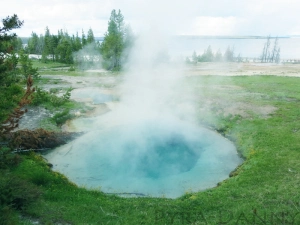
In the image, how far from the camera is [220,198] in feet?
42.1

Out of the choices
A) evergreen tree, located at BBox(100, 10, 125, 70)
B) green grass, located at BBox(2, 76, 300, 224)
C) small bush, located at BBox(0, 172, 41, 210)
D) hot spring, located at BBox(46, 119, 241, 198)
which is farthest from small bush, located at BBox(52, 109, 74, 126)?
evergreen tree, located at BBox(100, 10, 125, 70)

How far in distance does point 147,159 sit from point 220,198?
6208 millimetres

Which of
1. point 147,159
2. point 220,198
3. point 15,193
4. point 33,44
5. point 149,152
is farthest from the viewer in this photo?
point 33,44

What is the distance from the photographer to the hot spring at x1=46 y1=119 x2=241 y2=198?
15555 mm

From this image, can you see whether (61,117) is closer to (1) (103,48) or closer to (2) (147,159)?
(2) (147,159)

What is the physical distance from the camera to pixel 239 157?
744 inches

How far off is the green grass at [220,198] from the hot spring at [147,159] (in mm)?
1188

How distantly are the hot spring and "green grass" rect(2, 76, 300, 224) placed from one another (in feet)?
3.90

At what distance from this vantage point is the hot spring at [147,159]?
15.6m

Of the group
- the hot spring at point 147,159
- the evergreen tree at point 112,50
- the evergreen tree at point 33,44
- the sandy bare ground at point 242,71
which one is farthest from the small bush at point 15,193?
the evergreen tree at point 33,44

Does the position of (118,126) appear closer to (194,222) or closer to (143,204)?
(143,204)

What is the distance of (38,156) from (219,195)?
11008 mm

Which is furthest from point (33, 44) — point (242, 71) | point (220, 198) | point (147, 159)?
point (220, 198)

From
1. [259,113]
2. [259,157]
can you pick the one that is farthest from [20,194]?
[259,113]
